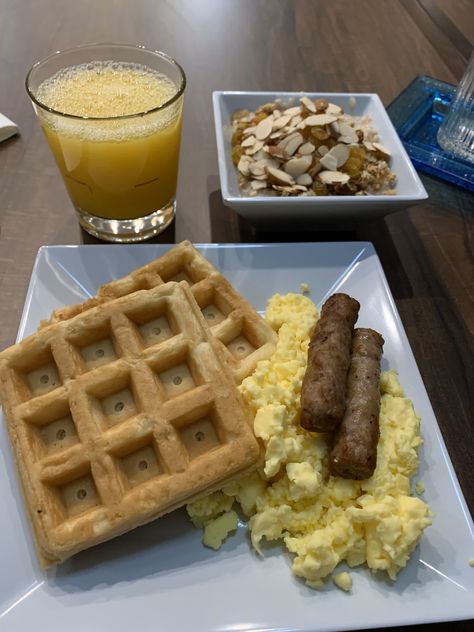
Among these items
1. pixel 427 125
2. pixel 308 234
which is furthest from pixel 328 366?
pixel 427 125

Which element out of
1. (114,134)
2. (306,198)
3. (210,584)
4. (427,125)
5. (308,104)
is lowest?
(210,584)

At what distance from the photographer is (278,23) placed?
309 cm

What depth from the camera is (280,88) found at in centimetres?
266

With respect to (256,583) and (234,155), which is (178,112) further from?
(256,583)

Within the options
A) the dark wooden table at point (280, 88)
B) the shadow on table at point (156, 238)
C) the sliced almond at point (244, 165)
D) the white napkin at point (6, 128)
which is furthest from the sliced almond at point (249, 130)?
the white napkin at point (6, 128)

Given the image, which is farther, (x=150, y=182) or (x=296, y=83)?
(x=296, y=83)

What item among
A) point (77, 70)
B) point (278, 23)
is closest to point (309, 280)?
point (77, 70)

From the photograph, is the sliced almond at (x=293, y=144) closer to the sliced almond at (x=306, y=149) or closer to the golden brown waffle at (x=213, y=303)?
the sliced almond at (x=306, y=149)

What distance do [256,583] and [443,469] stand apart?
528 millimetres

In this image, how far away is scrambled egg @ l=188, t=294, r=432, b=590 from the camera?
3.70 feet

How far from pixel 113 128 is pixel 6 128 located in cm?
96

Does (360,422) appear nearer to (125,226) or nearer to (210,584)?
(210,584)

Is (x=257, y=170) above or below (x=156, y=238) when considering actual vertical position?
above

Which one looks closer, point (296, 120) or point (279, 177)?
point (279, 177)
